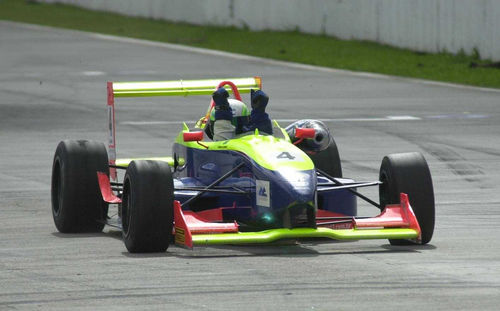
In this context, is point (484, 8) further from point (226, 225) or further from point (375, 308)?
point (375, 308)

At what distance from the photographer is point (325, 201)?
11750 millimetres

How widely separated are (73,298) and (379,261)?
8.72 feet

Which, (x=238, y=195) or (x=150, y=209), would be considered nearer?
(x=150, y=209)

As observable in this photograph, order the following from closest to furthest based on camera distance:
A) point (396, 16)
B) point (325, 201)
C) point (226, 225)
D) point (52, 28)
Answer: point (226, 225) → point (325, 201) → point (396, 16) → point (52, 28)

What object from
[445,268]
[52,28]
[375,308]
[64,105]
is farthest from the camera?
[52,28]

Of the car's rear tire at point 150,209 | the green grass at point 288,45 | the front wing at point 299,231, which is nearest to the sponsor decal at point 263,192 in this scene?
the front wing at point 299,231

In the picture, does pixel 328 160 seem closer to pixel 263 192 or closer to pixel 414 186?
pixel 414 186

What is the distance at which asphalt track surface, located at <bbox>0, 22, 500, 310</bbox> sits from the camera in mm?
8914

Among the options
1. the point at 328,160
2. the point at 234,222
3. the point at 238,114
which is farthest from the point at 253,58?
the point at 234,222

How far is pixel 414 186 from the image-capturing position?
1119 cm

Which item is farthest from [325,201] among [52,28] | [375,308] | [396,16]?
[52,28]

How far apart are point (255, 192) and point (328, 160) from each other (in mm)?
2468

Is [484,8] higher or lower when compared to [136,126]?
higher

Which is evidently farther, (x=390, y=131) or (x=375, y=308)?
(x=390, y=131)
